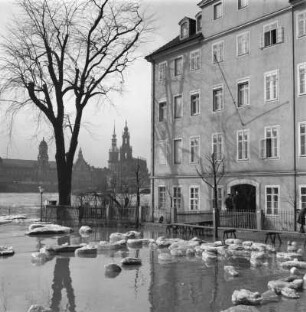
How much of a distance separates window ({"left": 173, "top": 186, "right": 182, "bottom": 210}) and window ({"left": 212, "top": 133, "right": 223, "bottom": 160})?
4.22 m

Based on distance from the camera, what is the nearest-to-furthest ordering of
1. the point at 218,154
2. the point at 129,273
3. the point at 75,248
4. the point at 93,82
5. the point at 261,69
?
1. the point at 129,273
2. the point at 75,248
3. the point at 261,69
4. the point at 218,154
5. the point at 93,82

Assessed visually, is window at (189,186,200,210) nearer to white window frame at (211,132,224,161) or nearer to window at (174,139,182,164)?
window at (174,139,182,164)

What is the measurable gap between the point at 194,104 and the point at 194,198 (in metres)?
6.70

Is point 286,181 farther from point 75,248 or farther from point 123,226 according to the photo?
point 75,248

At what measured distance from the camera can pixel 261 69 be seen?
98.6ft

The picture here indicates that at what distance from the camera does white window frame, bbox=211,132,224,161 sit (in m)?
32.9

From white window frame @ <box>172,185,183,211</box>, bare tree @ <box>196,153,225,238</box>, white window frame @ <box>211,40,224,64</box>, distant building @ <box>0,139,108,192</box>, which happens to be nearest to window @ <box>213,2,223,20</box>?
white window frame @ <box>211,40,224,64</box>

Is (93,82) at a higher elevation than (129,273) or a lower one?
higher

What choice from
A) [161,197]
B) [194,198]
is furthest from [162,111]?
[194,198]

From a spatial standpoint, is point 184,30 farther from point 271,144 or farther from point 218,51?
point 271,144

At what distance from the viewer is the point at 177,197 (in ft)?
118

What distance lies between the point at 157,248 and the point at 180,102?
61.9 ft

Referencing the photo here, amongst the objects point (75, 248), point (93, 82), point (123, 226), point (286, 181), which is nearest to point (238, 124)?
point (286, 181)

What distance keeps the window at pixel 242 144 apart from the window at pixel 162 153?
7.50m
